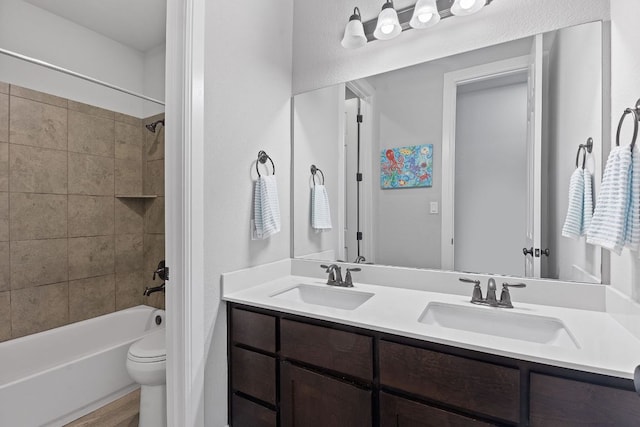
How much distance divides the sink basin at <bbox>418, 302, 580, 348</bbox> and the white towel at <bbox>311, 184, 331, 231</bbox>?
31.3 inches

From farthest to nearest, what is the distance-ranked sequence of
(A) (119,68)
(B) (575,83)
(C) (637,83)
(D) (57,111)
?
(A) (119,68) < (D) (57,111) < (B) (575,83) < (C) (637,83)

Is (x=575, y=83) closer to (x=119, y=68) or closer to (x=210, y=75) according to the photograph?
(x=210, y=75)

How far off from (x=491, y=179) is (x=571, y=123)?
36 centimetres

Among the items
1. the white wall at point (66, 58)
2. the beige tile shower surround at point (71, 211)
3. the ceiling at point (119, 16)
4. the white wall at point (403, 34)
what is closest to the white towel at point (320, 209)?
the white wall at point (403, 34)

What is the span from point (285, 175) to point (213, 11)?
0.91 meters

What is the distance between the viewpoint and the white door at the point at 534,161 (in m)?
1.29

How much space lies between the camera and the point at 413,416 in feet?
3.23

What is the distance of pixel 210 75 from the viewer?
1.40 metres

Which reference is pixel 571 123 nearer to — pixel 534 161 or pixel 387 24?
pixel 534 161

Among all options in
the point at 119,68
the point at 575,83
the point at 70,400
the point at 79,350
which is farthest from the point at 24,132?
the point at 575,83

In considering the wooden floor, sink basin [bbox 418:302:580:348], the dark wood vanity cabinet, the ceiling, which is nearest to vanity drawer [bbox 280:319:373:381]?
the dark wood vanity cabinet

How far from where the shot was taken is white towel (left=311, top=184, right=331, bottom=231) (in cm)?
185

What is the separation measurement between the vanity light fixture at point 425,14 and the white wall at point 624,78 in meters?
0.66

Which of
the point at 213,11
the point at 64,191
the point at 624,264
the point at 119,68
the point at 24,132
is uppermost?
the point at 119,68
